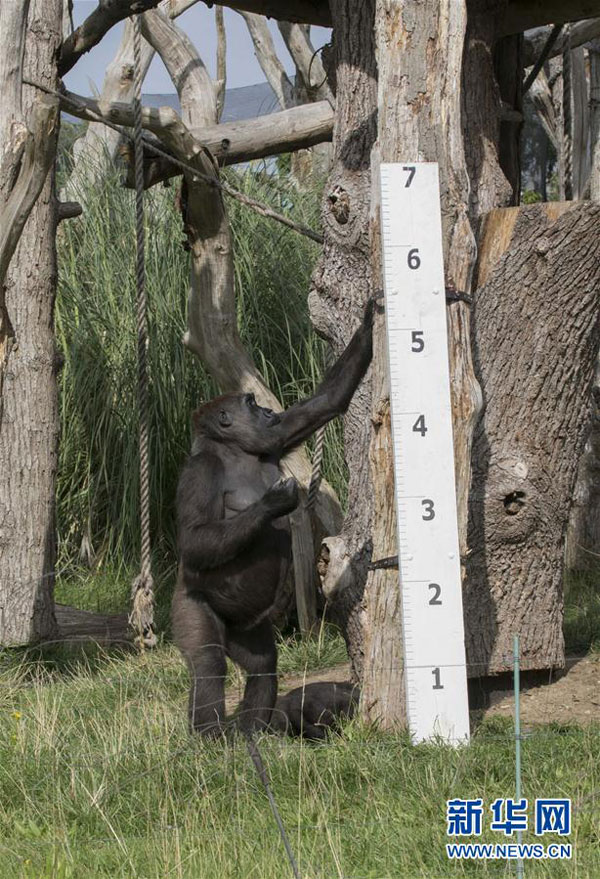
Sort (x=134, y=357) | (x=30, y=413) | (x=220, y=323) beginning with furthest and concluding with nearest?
(x=134, y=357) → (x=220, y=323) → (x=30, y=413)

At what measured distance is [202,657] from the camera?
5.02 metres

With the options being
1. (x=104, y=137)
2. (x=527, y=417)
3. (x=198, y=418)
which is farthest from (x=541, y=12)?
(x=104, y=137)

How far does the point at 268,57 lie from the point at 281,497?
1197 centimetres

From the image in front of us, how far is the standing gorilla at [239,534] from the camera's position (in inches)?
192

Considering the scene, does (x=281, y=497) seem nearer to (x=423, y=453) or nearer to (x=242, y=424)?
(x=242, y=424)

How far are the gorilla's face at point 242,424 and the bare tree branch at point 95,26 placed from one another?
2.27 meters

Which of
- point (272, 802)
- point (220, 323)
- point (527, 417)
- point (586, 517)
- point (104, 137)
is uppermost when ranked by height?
point (104, 137)

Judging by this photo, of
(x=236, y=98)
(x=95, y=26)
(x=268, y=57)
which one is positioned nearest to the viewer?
(x=95, y=26)

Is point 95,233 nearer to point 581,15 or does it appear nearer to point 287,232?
point 287,232

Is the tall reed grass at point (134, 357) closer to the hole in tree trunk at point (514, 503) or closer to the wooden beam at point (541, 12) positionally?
the hole in tree trunk at point (514, 503)

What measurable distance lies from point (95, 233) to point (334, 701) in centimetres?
610

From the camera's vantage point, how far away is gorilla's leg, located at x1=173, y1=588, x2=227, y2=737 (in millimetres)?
4848

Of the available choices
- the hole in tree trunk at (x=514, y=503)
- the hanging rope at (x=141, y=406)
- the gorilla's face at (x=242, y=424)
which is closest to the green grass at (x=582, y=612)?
the hole in tree trunk at (x=514, y=503)

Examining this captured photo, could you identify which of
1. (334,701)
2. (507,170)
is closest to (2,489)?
(334,701)
